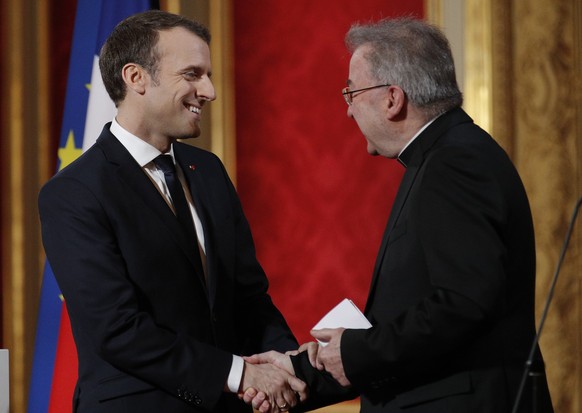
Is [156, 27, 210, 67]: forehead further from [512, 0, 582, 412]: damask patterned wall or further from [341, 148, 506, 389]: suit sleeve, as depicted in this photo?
[512, 0, 582, 412]: damask patterned wall

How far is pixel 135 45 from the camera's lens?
8.39 feet

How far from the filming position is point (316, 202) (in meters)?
4.26

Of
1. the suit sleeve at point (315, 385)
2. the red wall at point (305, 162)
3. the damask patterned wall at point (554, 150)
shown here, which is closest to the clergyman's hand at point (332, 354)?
the suit sleeve at point (315, 385)

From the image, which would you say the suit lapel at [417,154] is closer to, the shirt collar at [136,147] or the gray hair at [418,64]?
the gray hair at [418,64]

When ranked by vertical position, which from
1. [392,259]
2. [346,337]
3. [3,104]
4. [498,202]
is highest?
[3,104]

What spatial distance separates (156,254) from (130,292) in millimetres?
123

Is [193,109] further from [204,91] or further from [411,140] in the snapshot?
[411,140]

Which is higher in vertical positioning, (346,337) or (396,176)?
(396,176)

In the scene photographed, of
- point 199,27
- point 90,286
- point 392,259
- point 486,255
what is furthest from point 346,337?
point 199,27

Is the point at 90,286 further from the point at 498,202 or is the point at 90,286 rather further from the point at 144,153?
the point at 498,202

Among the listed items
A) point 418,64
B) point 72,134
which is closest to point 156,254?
point 418,64

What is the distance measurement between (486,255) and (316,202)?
2.33 metres

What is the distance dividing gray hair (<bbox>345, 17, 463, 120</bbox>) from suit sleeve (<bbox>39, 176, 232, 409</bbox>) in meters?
0.80

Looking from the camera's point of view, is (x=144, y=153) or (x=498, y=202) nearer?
(x=498, y=202)
